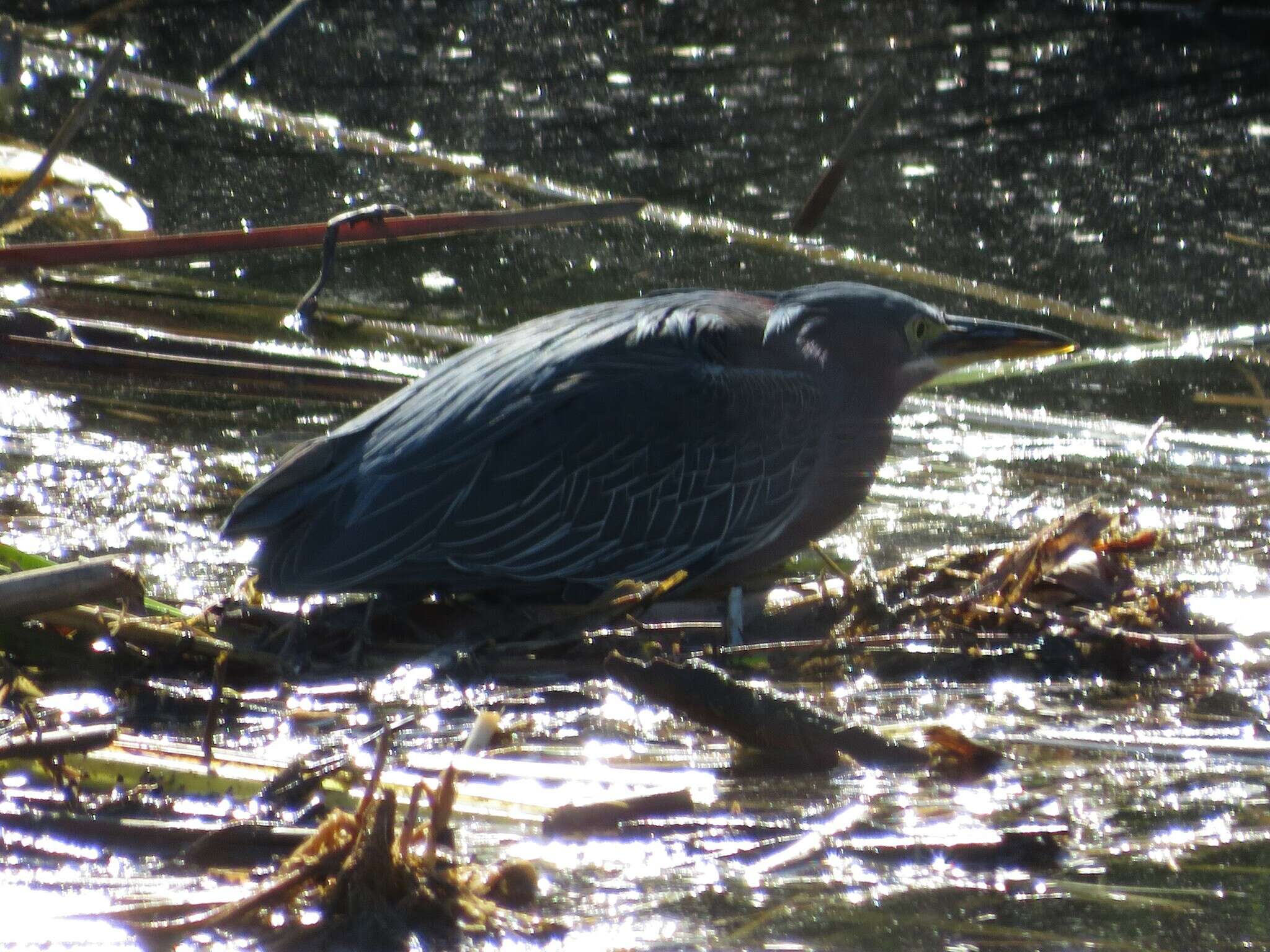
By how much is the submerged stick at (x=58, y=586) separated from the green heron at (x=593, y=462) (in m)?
0.72

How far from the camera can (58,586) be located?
3709 millimetres

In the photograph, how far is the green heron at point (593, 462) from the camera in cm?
455

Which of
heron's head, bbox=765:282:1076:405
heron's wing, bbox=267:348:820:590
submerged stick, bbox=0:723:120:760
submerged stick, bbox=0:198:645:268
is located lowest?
submerged stick, bbox=0:723:120:760

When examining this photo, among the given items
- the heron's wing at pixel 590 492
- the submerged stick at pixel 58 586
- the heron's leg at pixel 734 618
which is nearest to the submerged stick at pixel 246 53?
the heron's wing at pixel 590 492

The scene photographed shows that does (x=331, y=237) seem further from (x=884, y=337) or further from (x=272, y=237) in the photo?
(x=884, y=337)

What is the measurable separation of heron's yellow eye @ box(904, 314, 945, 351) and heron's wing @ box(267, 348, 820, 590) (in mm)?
547

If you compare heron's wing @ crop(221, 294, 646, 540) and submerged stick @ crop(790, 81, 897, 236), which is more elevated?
submerged stick @ crop(790, 81, 897, 236)

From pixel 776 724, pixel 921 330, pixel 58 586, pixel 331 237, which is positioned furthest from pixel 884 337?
pixel 58 586

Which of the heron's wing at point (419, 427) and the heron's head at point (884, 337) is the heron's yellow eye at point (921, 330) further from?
the heron's wing at point (419, 427)

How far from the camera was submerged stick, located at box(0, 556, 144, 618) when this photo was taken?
3.71 metres

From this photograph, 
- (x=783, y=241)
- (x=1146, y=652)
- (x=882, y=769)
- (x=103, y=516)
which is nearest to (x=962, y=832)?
(x=882, y=769)

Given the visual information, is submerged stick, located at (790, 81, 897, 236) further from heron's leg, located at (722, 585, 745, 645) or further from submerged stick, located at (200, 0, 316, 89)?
submerged stick, located at (200, 0, 316, 89)

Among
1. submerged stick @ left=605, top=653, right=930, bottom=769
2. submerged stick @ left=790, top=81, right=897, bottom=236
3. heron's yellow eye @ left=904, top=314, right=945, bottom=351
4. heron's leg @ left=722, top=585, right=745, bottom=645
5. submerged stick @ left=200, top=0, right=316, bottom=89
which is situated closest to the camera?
submerged stick @ left=605, top=653, right=930, bottom=769

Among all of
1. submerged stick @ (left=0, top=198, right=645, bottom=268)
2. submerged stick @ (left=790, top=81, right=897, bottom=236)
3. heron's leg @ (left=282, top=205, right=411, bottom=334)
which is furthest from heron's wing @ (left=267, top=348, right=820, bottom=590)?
submerged stick @ (left=790, top=81, right=897, bottom=236)
